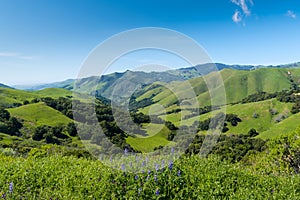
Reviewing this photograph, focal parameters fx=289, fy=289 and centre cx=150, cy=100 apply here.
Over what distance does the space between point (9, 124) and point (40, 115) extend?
1830 cm

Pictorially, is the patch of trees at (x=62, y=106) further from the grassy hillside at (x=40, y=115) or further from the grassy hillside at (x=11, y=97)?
the grassy hillside at (x=11, y=97)

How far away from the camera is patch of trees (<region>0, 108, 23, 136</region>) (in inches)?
4064

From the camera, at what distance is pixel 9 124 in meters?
106

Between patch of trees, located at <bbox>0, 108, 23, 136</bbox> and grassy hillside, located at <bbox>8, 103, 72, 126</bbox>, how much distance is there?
419 centimetres

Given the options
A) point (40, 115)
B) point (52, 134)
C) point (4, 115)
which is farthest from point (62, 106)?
point (52, 134)

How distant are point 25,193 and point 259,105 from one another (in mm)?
165160

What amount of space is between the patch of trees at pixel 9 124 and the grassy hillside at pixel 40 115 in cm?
419

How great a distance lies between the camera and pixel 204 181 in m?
7.64

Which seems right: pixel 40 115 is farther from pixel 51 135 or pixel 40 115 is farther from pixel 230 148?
pixel 230 148

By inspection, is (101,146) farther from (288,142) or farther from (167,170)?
(288,142)

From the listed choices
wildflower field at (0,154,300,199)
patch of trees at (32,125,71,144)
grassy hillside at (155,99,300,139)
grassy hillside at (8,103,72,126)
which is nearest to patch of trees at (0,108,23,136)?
grassy hillside at (8,103,72,126)

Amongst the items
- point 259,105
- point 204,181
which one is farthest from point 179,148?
point 259,105

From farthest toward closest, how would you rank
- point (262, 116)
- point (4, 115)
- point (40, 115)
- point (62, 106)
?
point (262, 116) → point (62, 106) → point (40, 115) → point (4, 115)

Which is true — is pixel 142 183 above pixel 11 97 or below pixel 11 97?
above
